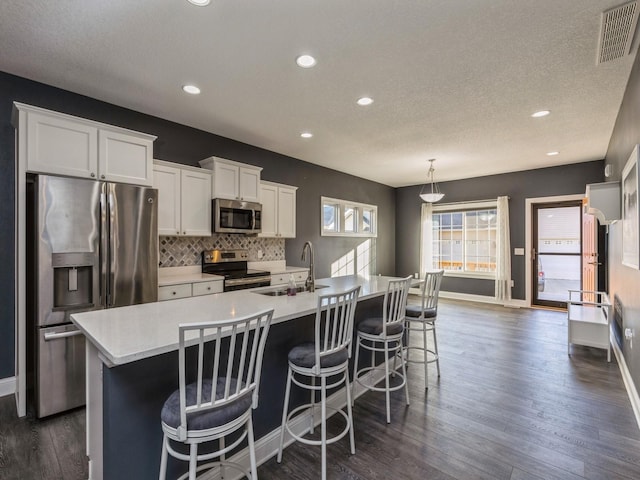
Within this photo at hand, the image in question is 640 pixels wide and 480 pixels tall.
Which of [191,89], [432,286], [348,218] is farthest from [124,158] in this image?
[348,218]

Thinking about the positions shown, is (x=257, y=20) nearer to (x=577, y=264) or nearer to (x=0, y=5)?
(x=0, y=5)

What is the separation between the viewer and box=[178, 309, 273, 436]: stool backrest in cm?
124

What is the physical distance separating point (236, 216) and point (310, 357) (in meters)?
2.63

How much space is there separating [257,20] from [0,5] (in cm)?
157

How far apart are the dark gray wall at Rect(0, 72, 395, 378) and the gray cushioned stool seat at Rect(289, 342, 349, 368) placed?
267 cm

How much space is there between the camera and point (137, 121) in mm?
3533

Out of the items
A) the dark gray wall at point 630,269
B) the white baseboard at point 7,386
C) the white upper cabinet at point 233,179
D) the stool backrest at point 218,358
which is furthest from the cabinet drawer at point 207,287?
the dark gray wall at point 630,269

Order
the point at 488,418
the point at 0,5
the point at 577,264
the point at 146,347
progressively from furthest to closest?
the point at 577,264 < the point at 488,418 < the point at 0,5 < the point at 146,347

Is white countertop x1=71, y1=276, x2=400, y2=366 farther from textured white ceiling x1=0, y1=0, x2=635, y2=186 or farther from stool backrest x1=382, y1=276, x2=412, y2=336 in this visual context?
textured white ceiling x1=0, y1=0, x2=635, y2=186

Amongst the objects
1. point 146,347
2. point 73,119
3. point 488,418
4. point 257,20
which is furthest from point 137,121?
point 488,418

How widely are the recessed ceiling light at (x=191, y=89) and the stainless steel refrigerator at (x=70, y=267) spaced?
1050 mm

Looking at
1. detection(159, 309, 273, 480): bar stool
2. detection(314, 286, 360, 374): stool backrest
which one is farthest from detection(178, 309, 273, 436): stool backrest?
detection(314, 286, 360, 374): stool backrest

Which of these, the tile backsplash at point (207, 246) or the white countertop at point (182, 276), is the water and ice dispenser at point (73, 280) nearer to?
the white countertop at point (182, 276)

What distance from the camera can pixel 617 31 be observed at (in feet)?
7.13
